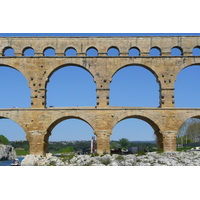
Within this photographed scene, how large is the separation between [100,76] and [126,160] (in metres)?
7.15

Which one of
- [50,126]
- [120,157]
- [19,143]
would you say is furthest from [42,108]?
[19,143]

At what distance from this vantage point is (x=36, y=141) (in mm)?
21594

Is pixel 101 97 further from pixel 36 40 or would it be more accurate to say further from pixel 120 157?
pixel 36 40

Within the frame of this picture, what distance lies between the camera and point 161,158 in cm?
1880

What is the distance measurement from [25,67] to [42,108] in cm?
359

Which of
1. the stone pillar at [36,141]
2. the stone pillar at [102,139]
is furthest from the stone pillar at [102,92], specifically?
the stone pillar at [36,141]

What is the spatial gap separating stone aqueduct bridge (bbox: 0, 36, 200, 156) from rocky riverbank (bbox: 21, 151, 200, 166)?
1514mm

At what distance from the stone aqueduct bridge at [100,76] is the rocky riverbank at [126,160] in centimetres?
151

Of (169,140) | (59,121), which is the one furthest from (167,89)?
(59,121)

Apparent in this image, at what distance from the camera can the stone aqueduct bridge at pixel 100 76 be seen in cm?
2162

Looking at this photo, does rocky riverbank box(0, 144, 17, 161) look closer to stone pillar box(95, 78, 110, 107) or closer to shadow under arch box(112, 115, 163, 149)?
stone pillar box(95, 78, 110, 107)

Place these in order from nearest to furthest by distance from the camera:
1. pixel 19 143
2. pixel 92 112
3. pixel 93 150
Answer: pixel 92 112 < pixel 93 150 < pixel 19 143

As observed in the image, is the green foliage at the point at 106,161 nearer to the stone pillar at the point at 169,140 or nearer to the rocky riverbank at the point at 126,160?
the rocky riverbank at the point at 126,160

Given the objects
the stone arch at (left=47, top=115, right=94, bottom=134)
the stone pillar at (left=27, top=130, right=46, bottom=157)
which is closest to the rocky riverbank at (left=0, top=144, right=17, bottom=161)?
the stone arch at (left=47, top=115, right=94, bottom=134)
